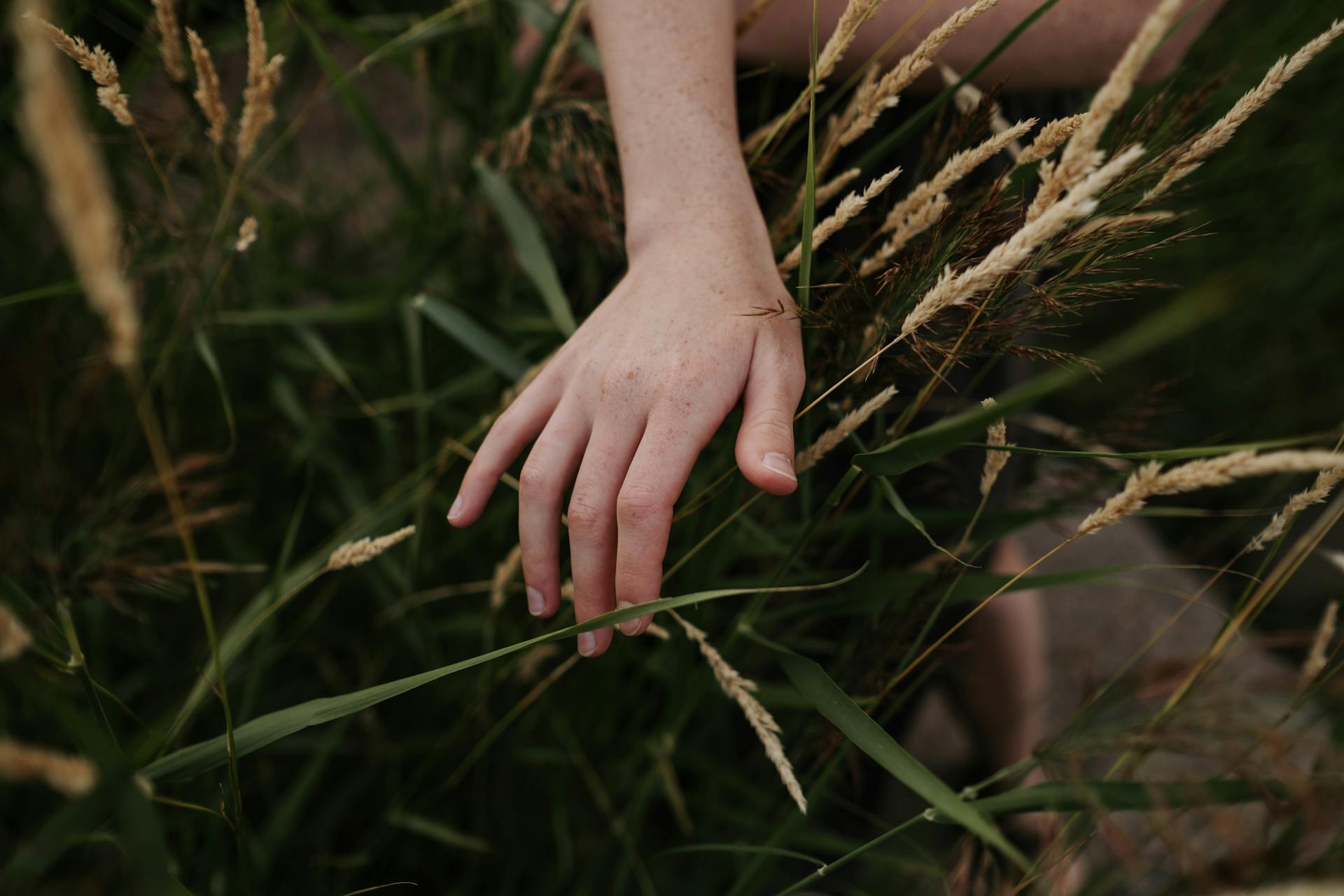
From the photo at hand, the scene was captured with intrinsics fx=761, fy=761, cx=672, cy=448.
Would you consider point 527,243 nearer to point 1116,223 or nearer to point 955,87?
point 955,87

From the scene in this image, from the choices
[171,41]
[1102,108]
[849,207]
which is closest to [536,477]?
[849,207]

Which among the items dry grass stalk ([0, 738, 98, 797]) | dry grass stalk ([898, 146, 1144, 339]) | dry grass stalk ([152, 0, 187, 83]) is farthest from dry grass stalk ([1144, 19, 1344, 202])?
dry grass stalk ([152, 0, 187, 83])

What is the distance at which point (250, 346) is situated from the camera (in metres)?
1.19

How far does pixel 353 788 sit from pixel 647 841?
419 millimetres

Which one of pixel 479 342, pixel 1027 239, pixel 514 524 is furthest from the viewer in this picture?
pixel 514 524

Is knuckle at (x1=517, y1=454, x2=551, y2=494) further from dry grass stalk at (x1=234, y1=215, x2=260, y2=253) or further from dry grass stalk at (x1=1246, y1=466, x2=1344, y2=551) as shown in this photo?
dry grass stalk at (x1=1246, y1=466, x2=1344, y2=551)

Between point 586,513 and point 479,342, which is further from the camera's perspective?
point 479,342

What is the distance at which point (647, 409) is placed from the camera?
52 centimetres

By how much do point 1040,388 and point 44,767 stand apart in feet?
1.58

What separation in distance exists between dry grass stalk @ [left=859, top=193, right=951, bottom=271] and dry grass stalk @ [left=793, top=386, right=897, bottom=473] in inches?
4.2

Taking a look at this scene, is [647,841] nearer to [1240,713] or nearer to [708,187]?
[1240,713]

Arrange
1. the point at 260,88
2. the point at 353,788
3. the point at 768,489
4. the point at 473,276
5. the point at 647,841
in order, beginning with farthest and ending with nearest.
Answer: the point at 473,276
the point at 647,841
the point at 353,788
the point at 260,88
the point at 768,489

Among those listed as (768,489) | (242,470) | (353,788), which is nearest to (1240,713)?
(768,489)

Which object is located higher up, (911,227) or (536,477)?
(911,227)
